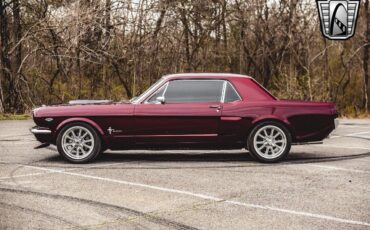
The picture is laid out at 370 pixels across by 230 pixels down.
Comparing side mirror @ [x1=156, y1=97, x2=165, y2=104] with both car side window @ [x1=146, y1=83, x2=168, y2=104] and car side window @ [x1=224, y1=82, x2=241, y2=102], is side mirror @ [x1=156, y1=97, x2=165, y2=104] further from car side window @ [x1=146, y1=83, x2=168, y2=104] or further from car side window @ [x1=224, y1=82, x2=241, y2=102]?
car side window @ [x1=224, y1=82, x2=241, y2=102]

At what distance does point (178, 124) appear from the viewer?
8961 mm

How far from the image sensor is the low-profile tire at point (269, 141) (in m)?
8.98

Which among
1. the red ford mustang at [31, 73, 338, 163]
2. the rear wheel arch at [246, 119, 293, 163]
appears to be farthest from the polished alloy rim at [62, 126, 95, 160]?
A: the rear wheel arch at [246, 119, 293, 163]

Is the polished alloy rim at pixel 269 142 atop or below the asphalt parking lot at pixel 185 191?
atop

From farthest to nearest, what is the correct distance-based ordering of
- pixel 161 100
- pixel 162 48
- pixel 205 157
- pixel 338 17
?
pixel 162 48
pixel 338 17
pixel 205 157
pixel 161 100

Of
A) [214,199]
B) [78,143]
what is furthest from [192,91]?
[214,199]

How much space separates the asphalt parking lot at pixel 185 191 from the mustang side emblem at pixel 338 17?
1039cm

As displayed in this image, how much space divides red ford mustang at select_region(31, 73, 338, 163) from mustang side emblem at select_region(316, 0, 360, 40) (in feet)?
35.8

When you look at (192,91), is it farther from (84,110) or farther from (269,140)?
(84,110)

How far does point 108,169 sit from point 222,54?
56.0 feet

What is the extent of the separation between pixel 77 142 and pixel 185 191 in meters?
2.83

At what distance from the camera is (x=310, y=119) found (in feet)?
29.7

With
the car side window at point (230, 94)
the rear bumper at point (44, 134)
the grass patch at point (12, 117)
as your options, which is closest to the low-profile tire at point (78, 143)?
the rear bumper at point (44, 134)

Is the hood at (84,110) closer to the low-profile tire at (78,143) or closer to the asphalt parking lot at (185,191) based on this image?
the low-profile tire at (78,143)
